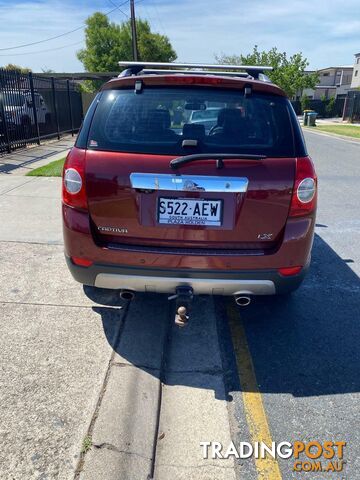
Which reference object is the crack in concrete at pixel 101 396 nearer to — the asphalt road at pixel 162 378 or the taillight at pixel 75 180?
the asphalt road at pixel 162 378

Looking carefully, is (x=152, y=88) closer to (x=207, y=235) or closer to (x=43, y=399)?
(x=207, y=235)

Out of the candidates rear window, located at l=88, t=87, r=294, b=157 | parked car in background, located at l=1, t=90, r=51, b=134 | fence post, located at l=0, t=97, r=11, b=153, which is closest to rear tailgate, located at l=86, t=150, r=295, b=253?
rear window, located at l=88, t=87, r=294, b=157

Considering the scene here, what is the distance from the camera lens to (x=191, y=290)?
270cm

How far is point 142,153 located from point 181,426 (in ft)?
5.44

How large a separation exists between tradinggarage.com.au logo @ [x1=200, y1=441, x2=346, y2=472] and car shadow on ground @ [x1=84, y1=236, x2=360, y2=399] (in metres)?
0.39

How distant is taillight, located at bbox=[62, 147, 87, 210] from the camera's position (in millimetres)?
2633

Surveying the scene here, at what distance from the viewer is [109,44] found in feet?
179

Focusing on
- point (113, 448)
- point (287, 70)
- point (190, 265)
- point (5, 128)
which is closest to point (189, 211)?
point (190, 265)

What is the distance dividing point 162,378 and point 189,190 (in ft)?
4.17

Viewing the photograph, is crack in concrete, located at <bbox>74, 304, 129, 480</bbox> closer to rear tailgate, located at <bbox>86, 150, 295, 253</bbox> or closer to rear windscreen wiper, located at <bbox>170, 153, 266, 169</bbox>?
rear tailgate, located at <bbox>86, 150, 295, 253</bbox>

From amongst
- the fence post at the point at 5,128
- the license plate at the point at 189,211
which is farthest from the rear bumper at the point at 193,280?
the fence post at the point at 5,128

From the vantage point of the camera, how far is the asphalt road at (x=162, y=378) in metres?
2.08

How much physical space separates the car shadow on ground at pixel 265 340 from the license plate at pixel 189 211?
1.01 meters

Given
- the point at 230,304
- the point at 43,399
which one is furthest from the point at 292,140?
the point at 43,399
